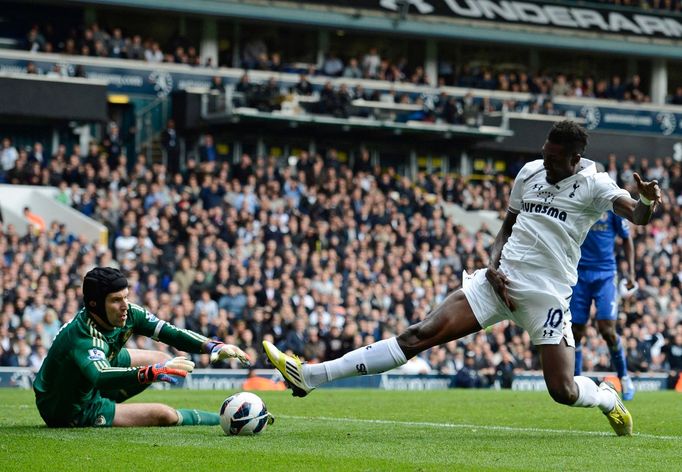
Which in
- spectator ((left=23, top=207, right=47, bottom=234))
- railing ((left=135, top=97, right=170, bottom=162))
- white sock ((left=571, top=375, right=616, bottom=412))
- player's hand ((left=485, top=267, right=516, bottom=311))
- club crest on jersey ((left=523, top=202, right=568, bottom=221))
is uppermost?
railing ((left=135, top=97, right=170, bottom=162))

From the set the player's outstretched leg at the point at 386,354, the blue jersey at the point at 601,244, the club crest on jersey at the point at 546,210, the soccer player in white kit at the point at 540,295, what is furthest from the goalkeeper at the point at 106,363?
the blue jersey at the point at 601,244

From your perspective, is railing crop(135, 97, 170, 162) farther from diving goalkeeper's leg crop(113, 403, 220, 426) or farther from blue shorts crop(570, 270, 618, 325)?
diving goalkeeper's leg crop(113, 403, 220, 426)

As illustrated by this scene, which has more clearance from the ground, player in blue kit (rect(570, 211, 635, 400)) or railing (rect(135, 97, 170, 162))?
railing (rect(135, 97, 170, 162))

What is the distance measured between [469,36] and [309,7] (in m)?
5.77

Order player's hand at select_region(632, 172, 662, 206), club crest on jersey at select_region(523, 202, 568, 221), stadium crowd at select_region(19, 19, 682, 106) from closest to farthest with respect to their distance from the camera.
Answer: player's hand at select_region(632, 172, 662, 206) < club crest on jersey at select_region(523, 202, 568, 221) < stadium crowd at select_region(19, 19, 682, 106)

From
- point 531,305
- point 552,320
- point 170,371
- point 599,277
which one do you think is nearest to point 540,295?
point 531,305

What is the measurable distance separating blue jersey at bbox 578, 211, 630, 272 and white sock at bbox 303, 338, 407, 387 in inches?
226

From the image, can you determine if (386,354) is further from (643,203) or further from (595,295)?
(595,295)

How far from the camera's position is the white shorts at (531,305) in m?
9.77

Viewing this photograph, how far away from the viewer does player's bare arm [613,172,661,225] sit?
884 centimetres

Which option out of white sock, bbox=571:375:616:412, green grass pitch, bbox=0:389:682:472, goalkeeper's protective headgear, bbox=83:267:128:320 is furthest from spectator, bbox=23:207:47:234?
white sock, bbox=571:375:616:412

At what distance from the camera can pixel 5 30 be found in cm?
3525

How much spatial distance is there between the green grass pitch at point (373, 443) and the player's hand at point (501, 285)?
1.09 meters

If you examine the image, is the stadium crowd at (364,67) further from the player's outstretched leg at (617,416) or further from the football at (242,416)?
the player's outstretched leg at (617,416)
